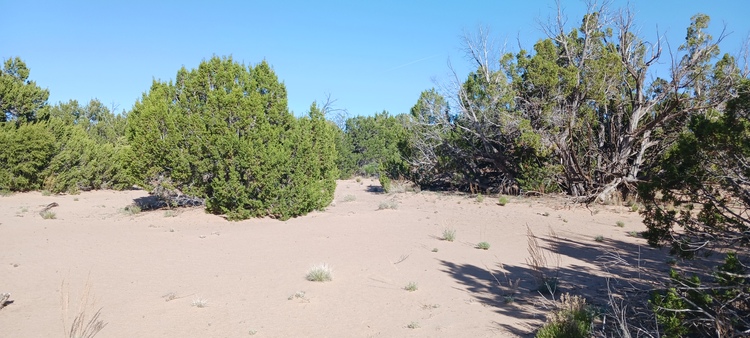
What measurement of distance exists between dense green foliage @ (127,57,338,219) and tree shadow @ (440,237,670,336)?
7070 millimetres

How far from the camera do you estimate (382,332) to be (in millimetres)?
5754

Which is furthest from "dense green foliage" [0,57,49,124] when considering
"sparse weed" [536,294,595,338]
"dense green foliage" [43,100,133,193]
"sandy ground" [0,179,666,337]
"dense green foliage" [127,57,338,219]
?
"sparse weed" [536,294,595,338]

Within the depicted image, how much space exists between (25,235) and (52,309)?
7197mm

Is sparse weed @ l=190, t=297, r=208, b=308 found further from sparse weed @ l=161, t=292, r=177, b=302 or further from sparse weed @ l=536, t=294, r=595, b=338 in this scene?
sparse weed @ l=536, t=294, r=595, b=338

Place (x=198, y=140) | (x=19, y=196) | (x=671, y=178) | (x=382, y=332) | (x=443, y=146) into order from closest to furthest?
(x=671, y=178) → (x=382, y=332) → (x=198, y=140) → (x=19, y=196) → (x=443, y=146)

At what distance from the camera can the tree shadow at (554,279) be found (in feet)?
20.6

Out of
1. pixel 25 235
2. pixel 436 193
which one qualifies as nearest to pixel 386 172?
pixel 436 193

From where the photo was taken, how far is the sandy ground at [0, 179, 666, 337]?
19.7 ft

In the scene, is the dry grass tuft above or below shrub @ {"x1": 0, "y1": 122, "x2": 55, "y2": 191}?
below

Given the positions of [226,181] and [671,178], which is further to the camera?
[226,181]

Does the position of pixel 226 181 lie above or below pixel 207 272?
above

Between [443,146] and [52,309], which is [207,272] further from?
[443,146]

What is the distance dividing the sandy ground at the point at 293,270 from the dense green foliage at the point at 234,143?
0.94 m

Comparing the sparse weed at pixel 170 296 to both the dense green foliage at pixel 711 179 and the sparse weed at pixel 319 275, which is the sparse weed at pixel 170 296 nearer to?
the sparse weed at pixel 319 275
